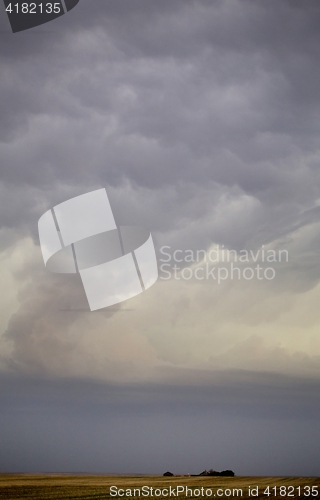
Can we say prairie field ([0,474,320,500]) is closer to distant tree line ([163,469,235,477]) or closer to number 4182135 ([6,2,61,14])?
distant tree line ([163,469,235,477])

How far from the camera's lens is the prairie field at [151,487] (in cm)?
671

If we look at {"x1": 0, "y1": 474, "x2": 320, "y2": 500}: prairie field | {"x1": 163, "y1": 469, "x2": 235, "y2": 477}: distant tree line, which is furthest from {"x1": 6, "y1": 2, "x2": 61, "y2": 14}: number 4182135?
{"x1": 163, "y1": 469, "x2": 235, "y2": 477}: distant tree line

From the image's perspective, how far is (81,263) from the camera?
798 centimetres

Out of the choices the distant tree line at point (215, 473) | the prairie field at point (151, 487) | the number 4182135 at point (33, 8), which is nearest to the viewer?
the prairie field at point (151, 487)

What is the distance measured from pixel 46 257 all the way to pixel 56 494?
3592 millimetres

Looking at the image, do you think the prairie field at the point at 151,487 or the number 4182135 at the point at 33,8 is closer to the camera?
the prairie field at the point at 151,487

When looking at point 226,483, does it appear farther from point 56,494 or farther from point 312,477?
point 56,494

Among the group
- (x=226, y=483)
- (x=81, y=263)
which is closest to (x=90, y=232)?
(x=81, y=263)

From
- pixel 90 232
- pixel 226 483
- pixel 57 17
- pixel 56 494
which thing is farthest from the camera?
pixel 57 17

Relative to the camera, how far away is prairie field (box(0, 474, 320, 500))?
671 centimetres

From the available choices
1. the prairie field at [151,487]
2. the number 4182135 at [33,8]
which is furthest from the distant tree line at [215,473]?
the number 4182135 at [33,8]

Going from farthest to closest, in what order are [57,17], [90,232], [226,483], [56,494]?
[57,17]
[90,232]
[226,483]
[56,494]

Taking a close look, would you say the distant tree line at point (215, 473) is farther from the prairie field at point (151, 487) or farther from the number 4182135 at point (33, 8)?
the number 4182135 at point (33, 8)

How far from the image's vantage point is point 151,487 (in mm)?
7004
